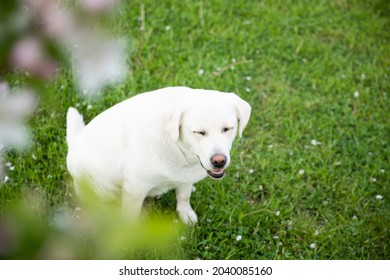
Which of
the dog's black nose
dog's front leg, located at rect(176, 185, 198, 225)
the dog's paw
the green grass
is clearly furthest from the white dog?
the green grass

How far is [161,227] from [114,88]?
331 centimetres

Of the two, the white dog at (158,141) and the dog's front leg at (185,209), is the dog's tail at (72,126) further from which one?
the dog's front leg at (185,209)

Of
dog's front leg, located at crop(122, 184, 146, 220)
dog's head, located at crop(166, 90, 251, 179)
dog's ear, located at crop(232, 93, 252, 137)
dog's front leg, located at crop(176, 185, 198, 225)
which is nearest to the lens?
dog's head, located at crop(166, 90, 251, 179)

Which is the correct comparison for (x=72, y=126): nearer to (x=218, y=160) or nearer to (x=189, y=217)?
(x=189, y=217)

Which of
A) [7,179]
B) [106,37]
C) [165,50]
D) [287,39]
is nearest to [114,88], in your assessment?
[165,50]

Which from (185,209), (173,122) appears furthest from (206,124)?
(185,209)

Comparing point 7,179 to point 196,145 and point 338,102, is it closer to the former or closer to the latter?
point 196,145

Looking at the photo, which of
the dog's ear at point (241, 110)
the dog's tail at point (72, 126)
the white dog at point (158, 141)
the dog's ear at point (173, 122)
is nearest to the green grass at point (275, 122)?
the dog's tail at point (72, 126)

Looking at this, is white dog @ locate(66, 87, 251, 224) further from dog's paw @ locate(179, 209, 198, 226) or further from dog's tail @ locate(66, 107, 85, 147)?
dog's paw @ locate(179, 209, 198, 226)

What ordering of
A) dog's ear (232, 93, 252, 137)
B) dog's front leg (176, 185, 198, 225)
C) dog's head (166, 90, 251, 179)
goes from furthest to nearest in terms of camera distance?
dog's front leg (176, 185, 198, 225) → dog's ear (232, 93, 252, 137) → dog's head (166, 90, 251, 179)

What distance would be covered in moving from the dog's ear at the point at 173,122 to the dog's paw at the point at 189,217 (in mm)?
923

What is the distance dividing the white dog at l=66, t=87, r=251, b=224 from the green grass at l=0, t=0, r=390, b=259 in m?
0.34

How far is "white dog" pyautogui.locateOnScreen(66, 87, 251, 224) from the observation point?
7.44 feet

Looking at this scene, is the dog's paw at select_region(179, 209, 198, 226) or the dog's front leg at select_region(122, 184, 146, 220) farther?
the dog's paw at select_region(179, 209, 198, 226)
